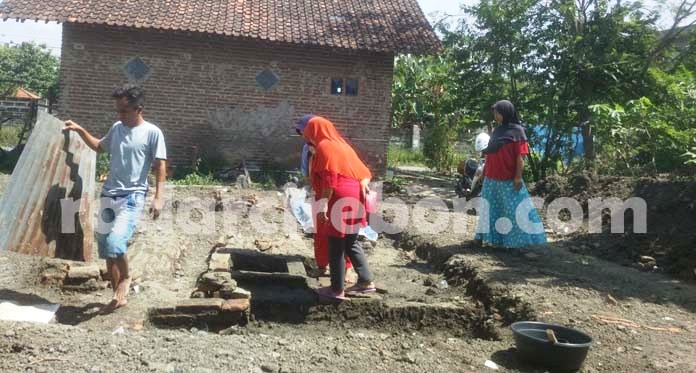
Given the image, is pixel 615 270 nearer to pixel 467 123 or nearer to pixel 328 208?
pixel 328 208

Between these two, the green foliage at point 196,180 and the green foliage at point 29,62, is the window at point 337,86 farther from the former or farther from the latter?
the green foliage at point 29,62

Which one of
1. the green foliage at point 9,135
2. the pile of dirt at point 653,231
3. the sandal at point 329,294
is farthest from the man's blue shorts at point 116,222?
the green foliage at point 9,135

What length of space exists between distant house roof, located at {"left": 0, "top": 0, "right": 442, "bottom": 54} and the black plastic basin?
10516mm

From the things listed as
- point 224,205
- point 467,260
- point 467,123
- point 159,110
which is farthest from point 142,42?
point 467,260

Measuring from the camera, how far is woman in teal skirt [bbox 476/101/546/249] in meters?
6.84

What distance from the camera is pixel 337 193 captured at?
506 cm

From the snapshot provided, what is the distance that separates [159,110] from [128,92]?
976 cm

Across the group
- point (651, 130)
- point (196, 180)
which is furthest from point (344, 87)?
point (651, 130)

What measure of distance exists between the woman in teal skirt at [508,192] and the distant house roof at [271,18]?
7469 mm

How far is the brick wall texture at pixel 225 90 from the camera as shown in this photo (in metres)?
13.6

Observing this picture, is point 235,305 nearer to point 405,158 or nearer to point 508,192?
point 508,192

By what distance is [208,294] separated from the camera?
16.6ft

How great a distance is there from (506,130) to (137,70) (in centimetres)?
944

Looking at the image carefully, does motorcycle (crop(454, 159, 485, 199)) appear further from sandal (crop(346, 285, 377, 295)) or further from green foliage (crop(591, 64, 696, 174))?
sandal (crop(346, 285, 377, 295))
